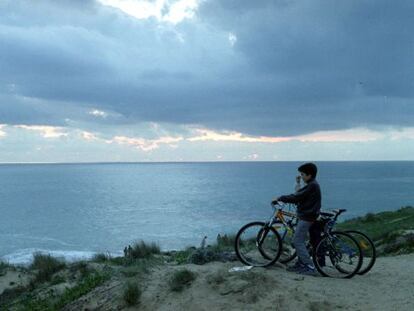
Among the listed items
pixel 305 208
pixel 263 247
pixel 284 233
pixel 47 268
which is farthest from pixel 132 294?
pixel 47 268

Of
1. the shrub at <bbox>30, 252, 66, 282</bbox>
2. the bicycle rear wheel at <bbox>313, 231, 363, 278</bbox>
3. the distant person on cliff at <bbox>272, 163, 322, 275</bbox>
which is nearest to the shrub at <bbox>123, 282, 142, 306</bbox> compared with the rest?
the distant person on cliff at <bbox>272, 163, 322, 275</bbox>

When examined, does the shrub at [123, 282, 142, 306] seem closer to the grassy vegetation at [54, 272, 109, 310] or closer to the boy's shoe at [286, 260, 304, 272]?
the grassy vegetation at [54, 272, 109, 310]

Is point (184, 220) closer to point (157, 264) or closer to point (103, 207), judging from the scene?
point (103, 207)

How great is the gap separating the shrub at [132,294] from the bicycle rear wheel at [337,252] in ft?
11.6

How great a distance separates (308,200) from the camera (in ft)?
31.8

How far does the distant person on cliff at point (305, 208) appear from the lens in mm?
9664

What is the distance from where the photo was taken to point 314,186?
31.6ft

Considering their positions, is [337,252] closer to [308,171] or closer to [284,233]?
[284,233]

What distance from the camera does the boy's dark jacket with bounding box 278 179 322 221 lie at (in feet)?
31.6

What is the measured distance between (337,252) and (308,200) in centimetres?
127

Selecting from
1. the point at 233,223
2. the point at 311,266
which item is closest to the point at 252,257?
the point at 311,266

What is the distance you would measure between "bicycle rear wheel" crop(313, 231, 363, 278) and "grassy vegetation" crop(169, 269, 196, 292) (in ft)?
8.28

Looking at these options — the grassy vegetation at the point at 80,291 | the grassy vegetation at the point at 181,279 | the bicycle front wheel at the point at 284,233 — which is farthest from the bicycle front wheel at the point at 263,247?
the grassy vegetation at the point at 80,291

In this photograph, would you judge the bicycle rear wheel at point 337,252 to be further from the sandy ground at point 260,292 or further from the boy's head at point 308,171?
the boy's head at point 308,171
